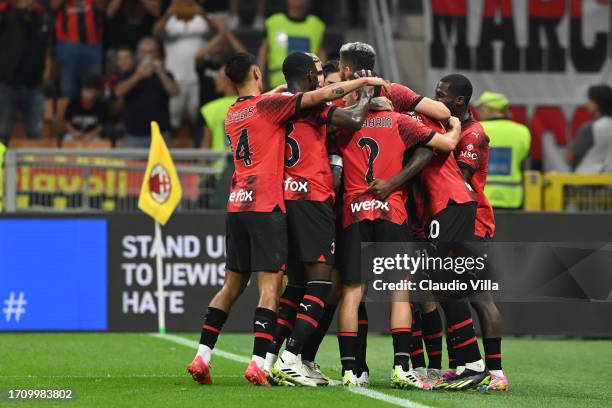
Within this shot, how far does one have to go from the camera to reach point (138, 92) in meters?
20.0

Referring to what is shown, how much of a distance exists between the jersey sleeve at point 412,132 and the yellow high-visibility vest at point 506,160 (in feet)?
18.5

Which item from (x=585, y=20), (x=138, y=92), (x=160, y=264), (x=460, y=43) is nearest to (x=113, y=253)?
(x=160, y=264)

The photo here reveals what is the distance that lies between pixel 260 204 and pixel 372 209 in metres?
0.78

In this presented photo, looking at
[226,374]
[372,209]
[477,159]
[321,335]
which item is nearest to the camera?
[372,209]

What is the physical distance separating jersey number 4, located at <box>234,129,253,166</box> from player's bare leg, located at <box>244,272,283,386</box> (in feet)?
2.65

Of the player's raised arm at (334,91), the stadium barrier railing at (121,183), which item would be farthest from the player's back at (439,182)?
the stadium barrier railing at (121,183)

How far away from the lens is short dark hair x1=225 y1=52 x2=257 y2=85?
1060 cm

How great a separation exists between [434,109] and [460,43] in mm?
9276

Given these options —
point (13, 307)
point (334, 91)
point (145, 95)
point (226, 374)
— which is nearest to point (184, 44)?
point (145, 95)

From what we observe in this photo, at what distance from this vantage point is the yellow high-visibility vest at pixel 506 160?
52.9ft

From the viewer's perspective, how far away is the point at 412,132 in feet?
34.3

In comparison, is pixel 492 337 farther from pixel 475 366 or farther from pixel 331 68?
pixel 331 68

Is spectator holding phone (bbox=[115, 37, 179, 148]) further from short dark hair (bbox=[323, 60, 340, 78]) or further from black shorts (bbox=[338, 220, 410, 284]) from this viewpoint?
black shorts (bbox=[338, 220, 410, 284])

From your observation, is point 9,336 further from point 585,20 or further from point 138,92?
point 585,20
